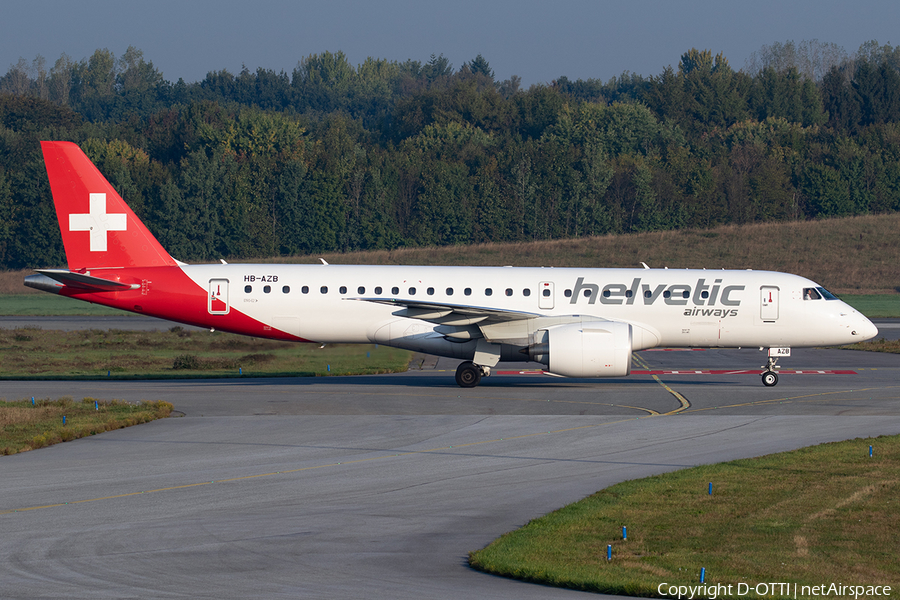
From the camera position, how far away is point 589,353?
89.4 ft

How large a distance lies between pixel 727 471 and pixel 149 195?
9507 cm

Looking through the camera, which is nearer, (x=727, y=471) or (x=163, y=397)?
(x=727, y=471)

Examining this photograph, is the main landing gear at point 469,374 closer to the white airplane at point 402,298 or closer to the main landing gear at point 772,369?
the white airplane at point 402,298

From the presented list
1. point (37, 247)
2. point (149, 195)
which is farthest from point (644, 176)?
point (37, 247)

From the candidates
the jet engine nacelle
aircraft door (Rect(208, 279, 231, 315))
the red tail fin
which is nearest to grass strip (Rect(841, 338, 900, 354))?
the jet engine nacelle

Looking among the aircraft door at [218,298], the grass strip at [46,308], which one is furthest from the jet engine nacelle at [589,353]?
the grass strip at [46,308]

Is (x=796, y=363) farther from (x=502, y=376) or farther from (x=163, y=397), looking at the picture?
(x=163, y=397)

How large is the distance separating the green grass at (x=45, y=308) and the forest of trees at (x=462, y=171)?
61.4 ft

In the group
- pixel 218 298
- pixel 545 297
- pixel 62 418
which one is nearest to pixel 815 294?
pixel 545 297

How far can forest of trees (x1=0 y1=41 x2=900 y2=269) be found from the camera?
A: 101812mm

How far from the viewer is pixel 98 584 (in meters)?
10.6

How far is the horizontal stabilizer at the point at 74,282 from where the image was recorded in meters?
28.5

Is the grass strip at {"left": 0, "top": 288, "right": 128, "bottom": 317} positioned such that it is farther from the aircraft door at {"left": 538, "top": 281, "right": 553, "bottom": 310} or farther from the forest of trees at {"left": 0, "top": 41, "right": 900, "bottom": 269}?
the aircraft door at {"left": 538, "top": 281, "right": 553, "bottom": 310}

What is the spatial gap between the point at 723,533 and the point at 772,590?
2.43 meters
